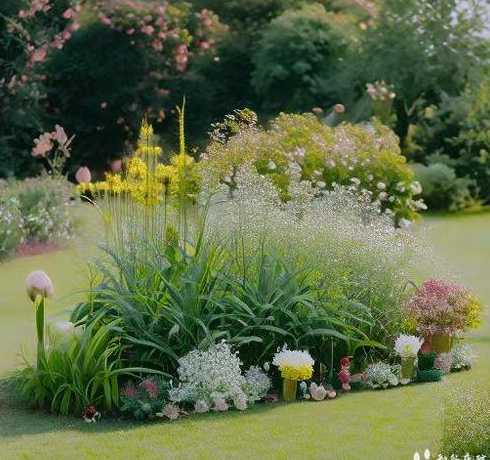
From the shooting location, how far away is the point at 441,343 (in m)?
8.54

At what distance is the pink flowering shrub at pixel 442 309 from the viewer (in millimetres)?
8344

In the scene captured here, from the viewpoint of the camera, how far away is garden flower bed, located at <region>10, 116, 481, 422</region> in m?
7.44

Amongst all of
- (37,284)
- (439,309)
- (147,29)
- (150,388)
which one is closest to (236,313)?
(150,388)

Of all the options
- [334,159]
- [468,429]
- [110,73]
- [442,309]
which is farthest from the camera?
[110,73]

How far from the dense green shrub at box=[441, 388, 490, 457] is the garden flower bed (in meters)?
1.61

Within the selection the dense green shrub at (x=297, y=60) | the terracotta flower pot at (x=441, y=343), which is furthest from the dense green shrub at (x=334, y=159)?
the dense green shrub at (x=297, y=60)

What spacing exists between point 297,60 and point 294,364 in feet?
56.1

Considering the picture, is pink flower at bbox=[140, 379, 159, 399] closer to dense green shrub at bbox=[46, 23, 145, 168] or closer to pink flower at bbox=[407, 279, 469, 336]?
pink flower at bbox=[407, 279, 469, 336]

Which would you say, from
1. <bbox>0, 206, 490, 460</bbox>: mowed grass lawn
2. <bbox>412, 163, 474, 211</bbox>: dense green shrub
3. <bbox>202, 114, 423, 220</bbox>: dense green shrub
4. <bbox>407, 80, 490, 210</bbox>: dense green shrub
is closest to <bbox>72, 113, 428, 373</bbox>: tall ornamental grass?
<bbox>0, 206, 490, 460</bbox>: mowed grass lawn

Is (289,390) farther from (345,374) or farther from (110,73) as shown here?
(110,73)

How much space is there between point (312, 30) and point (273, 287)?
16965 mm

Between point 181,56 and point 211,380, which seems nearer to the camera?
point 211,380

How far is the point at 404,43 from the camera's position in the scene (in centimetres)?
2305

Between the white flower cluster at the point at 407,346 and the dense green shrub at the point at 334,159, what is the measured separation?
5.41 meters
